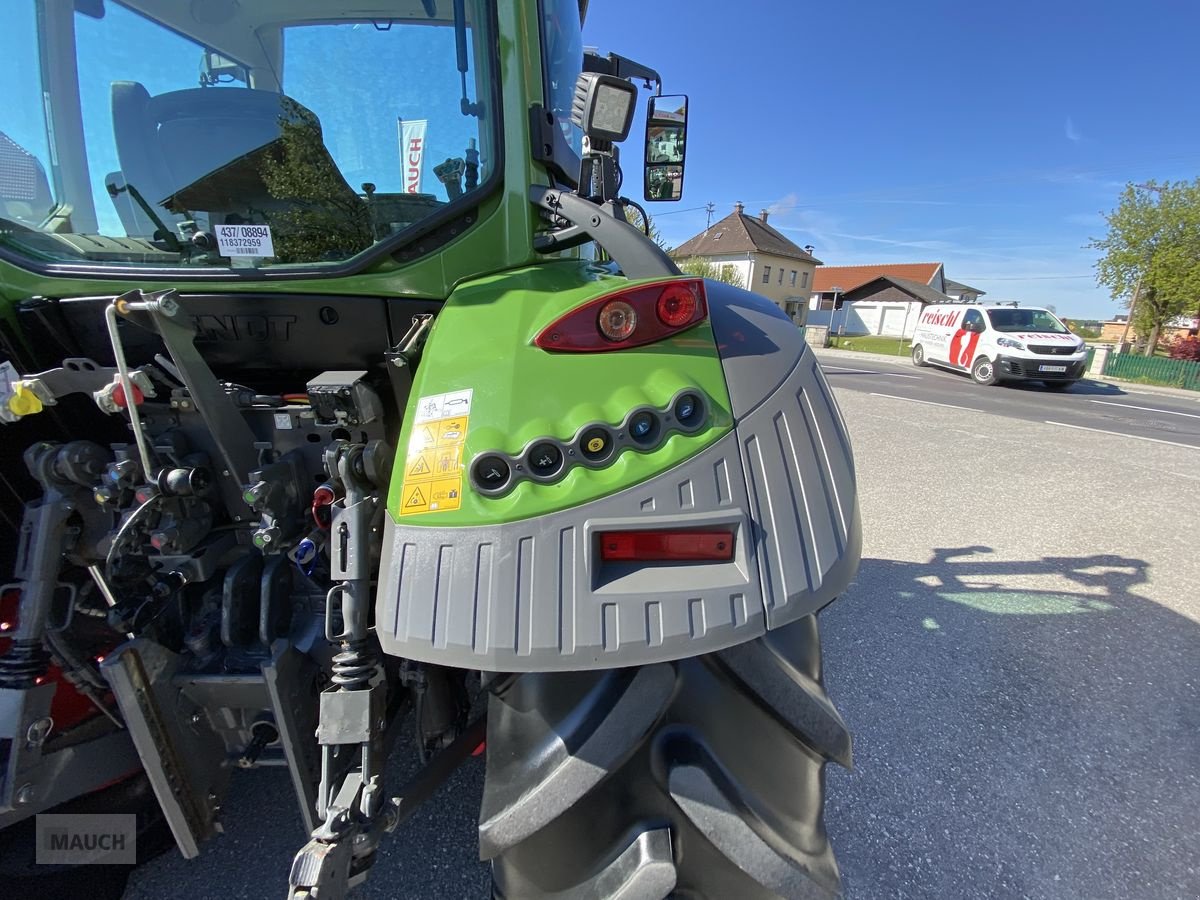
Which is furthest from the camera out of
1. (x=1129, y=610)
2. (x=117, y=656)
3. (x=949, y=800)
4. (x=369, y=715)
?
(x=1129, y=610)

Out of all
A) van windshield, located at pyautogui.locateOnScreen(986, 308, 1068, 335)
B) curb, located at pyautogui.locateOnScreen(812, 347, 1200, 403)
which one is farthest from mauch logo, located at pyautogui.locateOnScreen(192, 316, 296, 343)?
van windshield, located at pyautogui.locateOnScreen(986, 308, 1068, 335)

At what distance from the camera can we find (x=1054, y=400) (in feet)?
Result: 36.6

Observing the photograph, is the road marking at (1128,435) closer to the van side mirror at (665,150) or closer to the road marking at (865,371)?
the road marking at (865,371)

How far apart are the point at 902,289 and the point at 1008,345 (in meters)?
41.2

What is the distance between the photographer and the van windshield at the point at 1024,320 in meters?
12.9

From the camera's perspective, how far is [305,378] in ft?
5.75

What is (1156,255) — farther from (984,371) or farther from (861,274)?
(861,274)

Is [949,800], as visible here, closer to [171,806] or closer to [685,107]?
[171,806]

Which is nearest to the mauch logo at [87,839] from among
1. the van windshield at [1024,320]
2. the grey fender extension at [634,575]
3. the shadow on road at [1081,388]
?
the grey fender extension at [634,575]

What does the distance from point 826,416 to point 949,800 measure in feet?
5.80

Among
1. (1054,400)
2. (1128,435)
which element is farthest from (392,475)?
A: (1054,400)

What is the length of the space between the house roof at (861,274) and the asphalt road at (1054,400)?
40626 millimetres

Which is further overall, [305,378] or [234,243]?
[305,378]

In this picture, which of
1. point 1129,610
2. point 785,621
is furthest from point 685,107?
point 1129,610
